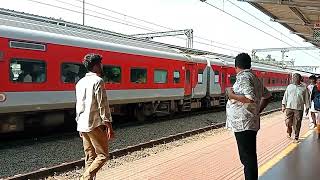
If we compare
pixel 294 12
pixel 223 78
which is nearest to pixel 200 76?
pixel 223 78

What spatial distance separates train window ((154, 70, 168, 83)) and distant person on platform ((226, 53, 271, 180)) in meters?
12.0

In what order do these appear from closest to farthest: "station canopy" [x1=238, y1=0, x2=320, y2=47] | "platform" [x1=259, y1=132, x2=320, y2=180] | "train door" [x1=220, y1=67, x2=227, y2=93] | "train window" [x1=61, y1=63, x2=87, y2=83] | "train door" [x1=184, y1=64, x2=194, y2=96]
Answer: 1. "platform" [x1=259, y1=132, x2=320, y2=180]
2. "train window" [x1=61, y1=63, x2=87, y2=83]
3. "station canopy" [x1=238, y1=0, x2=320, y2=47]
4. "train door" [x1=184, y1=64, x2=194, y2=96]
5. "train door" [x1=220, y1=67, x2=227, y2=93]

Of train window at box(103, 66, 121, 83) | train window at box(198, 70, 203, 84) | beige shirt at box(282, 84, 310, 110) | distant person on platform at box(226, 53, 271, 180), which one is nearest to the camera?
distant person on platform at box(226, 53, 271, 180)

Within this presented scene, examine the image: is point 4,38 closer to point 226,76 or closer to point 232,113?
point 232,113

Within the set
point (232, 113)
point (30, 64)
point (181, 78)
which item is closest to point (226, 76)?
point (181, 78)

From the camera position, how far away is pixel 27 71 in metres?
10.8

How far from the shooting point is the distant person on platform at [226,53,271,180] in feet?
17.2

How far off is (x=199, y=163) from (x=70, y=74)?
536 centimetres

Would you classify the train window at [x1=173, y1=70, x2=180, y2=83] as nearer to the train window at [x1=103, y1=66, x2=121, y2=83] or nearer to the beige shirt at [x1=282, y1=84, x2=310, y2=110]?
the train window at [x1=103, y1=66, x2=121, y2=83]

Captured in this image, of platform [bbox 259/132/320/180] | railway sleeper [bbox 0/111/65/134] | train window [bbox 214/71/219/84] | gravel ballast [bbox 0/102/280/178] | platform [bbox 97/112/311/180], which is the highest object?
train window [bbox 214/71/219/84]

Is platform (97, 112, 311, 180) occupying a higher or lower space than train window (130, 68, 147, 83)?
lower

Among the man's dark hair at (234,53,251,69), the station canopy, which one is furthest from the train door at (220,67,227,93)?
the man's dark hair at (234,53,251,69)

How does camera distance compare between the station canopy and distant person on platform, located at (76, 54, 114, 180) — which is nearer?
distant person on platform, located at (76, 54, 114, 180)

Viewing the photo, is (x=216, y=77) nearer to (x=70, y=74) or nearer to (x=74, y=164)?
(x=70, y=74)
